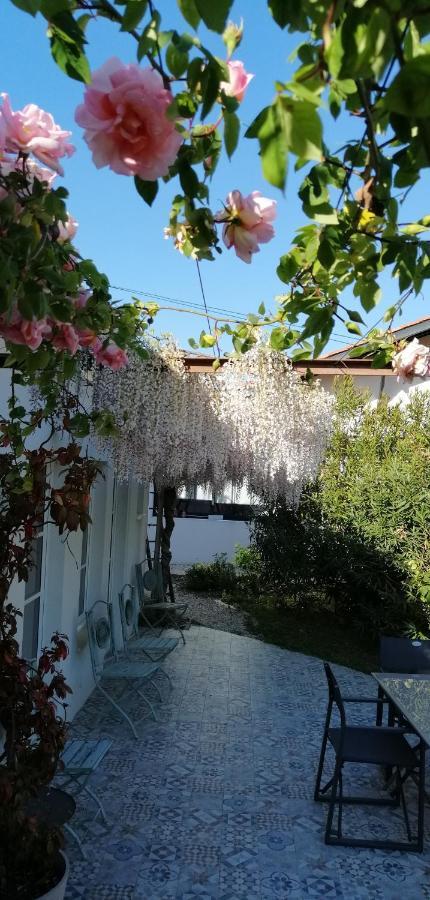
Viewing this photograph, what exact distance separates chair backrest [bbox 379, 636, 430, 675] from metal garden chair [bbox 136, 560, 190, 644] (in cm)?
422

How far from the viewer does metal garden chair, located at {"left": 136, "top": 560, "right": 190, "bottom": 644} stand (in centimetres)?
936

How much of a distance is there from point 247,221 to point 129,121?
418 mm

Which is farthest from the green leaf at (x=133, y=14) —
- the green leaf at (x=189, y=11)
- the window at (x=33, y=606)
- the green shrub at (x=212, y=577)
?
the green shrub at (x=212, y=577)

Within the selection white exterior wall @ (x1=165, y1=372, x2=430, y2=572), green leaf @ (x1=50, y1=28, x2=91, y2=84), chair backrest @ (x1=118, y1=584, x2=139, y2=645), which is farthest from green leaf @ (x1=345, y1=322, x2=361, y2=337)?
white exterior wall @ (x1=165, y1=372, x2=430, y2=572)

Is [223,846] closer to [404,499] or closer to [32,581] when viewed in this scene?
[32,581]

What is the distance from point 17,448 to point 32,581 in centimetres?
192

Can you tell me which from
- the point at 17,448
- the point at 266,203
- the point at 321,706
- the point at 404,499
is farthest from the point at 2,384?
the point at 404,499

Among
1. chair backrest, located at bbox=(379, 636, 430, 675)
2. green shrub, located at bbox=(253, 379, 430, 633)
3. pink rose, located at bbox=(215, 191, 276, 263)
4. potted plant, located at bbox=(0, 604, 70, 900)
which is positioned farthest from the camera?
green shrub, located at bbox=(253, 379, 430, 633)

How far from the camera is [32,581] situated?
470cm

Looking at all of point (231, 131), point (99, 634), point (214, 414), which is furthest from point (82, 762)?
point (231, 131)

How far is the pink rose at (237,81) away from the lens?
3.67ft

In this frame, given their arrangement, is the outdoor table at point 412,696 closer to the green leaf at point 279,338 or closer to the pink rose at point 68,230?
the green leaf at point 279,338

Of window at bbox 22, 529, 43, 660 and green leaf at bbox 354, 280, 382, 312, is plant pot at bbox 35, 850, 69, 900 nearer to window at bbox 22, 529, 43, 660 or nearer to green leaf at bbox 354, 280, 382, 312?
window at bbox 22, 529, 43, 660

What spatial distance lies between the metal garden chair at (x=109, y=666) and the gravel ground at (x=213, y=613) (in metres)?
2.82
